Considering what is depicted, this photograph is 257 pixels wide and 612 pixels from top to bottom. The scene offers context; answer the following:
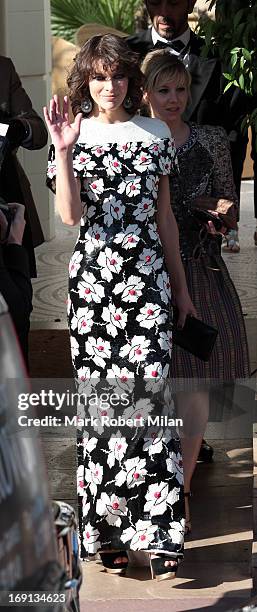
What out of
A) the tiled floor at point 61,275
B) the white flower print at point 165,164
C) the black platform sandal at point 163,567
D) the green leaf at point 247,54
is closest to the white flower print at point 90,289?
the white flower print at point 165,164

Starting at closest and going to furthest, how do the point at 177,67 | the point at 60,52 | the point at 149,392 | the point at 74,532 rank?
the point at 74,532, the point at 149,392, the point at 177,67, the point at 60,52

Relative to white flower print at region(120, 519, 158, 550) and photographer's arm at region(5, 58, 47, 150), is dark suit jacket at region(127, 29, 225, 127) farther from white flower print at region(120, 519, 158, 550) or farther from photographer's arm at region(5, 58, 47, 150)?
white flower print at region(120, 519, 158, 550)

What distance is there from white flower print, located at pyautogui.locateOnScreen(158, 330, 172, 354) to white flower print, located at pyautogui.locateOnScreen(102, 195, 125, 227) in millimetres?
436

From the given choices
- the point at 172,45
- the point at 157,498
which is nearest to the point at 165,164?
the point at 157,498

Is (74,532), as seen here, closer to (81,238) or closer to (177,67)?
(81,238)

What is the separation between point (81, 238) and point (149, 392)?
1.99 ft

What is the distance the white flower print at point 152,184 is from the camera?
4.66m

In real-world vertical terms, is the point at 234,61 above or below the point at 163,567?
above

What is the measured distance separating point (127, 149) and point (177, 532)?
135 cm

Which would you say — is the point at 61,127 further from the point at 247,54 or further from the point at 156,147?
the point at 247,54

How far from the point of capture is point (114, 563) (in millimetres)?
4645

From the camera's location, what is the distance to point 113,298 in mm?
4660

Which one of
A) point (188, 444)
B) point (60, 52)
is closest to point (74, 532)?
point (188, 444)

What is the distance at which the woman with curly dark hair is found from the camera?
461 cm
